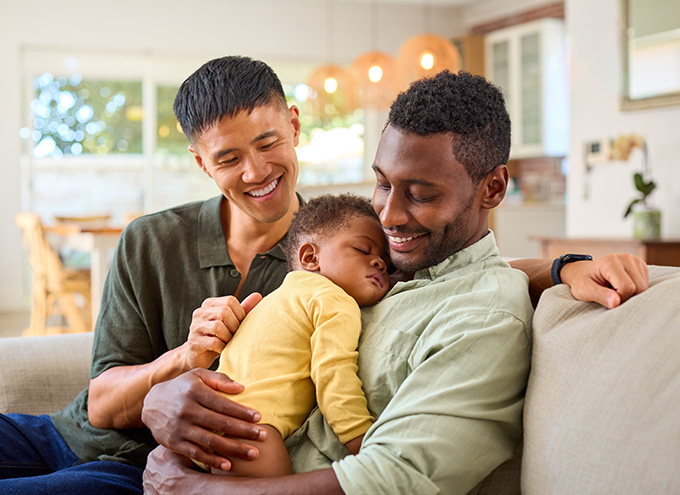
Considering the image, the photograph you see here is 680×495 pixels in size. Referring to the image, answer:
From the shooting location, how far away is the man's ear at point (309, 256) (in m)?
1.43

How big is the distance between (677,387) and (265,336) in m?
0.65

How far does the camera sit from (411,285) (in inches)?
51.3

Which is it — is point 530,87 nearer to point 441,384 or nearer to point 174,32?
point 174,32

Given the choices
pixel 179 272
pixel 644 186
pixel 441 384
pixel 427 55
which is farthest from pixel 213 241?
pixel 427 55

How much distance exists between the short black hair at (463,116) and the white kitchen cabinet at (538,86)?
6.18 meters

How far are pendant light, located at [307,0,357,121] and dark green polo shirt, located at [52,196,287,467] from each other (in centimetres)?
383

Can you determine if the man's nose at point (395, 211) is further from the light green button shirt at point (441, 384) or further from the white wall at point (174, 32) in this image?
the white wall at point (174, 32)

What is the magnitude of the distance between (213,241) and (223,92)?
0.35 metres

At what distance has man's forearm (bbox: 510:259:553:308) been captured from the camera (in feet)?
4.47

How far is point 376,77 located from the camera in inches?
205

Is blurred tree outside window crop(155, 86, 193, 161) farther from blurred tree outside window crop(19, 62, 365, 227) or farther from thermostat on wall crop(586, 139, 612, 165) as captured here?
thermostat on wall crop(586, 139, 612, 165)

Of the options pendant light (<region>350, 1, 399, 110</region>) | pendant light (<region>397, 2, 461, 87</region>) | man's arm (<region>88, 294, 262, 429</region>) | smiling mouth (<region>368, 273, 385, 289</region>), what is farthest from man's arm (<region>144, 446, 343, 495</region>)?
pendant light (<region>350, 1, 399, 110</region>)

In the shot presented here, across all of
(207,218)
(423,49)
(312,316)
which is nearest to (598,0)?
(423,49)

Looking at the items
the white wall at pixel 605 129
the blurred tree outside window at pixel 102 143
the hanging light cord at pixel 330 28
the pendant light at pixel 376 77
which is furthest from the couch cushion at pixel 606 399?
the hanging light cord at pixel 330 28
